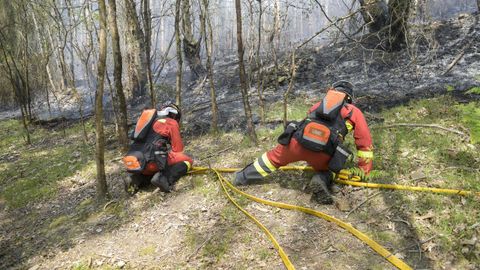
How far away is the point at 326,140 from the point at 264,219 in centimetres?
127

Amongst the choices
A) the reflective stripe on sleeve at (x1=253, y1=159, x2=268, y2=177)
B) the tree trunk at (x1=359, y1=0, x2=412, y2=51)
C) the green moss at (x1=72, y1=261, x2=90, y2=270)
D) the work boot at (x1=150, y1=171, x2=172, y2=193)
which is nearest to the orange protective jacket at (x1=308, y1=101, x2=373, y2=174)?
the reflective stripe on sleeve at (x1=253, y1=159, x2=268, y2=177)

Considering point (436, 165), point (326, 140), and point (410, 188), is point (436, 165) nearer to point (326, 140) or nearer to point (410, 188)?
point (410, 188)

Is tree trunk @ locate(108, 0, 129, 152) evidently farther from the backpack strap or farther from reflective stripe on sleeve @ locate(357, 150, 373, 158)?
reflective stripe on sleeve @ locate(357, 150, 373, 158)

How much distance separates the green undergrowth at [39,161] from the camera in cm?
703

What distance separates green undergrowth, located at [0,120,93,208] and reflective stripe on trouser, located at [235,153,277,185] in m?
3.82

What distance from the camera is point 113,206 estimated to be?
5.64m

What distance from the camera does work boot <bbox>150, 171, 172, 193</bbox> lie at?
555cm

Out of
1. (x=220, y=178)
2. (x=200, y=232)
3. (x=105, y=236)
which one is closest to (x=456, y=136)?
(x=220, y=178)

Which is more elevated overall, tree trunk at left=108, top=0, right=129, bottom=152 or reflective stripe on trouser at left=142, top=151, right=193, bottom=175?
tree trunk at left=108, top=0, right=129, bottom=152

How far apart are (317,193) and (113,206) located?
3.13m

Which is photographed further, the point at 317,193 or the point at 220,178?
the point at 220,178

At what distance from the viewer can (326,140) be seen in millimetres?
4477

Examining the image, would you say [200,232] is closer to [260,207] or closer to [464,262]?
[260,207]

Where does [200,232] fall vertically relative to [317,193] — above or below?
below
